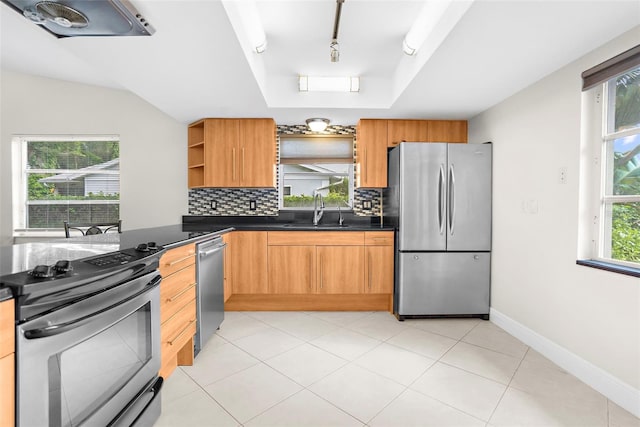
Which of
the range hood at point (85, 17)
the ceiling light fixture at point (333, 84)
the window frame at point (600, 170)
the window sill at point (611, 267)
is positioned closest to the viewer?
the range hood at point (85, 17)

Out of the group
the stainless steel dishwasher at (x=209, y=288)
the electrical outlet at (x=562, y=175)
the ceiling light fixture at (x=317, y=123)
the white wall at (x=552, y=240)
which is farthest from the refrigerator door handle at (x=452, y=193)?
the stainless steel dishwasher at (x=209, y=288)

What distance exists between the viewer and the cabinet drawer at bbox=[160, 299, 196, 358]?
6.11ft

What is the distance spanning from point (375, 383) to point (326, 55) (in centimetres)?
267

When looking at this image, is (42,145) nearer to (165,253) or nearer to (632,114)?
(165,253)

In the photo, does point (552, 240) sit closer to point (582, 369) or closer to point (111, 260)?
point (582, 369)

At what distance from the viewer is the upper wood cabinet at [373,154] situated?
369 centimetres

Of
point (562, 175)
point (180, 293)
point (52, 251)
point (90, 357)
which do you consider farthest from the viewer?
point (562, 175)

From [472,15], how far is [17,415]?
254 cm

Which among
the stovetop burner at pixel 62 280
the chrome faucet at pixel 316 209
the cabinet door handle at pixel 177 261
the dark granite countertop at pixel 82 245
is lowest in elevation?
the cabinet door handle at pixel 177 261

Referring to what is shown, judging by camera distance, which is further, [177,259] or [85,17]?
[177,259]

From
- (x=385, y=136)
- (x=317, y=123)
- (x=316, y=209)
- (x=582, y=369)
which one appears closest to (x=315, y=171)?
(x=316, y=209)

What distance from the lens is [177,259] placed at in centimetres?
204

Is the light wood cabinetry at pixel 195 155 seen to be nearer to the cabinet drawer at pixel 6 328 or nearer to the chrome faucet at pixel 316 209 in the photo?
the chrome faucet at pixel 316 209

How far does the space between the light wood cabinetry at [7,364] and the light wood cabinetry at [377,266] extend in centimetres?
289
